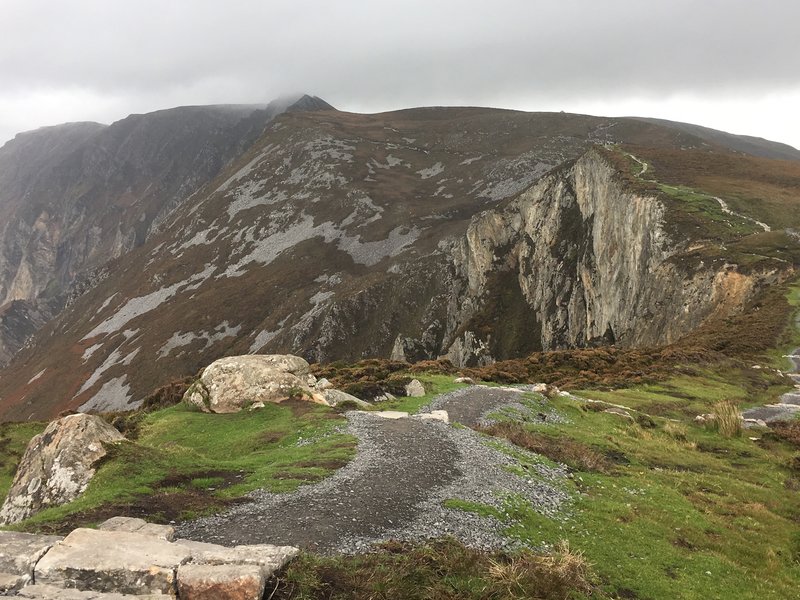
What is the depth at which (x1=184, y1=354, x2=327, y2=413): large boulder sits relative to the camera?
29.5 metres

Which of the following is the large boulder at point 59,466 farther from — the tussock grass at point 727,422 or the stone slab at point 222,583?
the tussock grass at point 727,422

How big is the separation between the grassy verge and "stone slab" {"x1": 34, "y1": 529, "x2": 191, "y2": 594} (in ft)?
10.4

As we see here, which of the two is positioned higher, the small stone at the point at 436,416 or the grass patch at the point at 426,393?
the small stone at the point at 436,416

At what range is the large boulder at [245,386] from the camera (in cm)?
2945

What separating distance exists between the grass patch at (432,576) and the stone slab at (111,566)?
220 centimetres

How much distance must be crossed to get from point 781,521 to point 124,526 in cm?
2286

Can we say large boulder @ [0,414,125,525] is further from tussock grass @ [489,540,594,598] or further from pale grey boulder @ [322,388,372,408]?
tussock grass @ [489,540,594,598]

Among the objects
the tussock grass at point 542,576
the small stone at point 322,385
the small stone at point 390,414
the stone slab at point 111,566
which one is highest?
the stone slab at point 111,566

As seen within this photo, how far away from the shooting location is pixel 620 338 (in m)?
65.4

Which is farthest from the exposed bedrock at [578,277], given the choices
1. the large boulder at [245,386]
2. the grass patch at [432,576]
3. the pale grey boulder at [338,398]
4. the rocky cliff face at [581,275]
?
the grass patch at [432,576]

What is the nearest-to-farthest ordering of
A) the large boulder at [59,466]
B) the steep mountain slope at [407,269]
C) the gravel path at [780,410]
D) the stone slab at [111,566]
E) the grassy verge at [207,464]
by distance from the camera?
the stone slab at [111,566]
the grassy verge at [207,464]
the large boulder at [59,466]
the gravel path at [780,410]
the steep mountain slope at [407,269]

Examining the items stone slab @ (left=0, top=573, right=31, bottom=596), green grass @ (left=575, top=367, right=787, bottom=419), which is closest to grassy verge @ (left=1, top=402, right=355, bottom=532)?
stone slab @ (left=0, top=573, right=31, bottom=596)

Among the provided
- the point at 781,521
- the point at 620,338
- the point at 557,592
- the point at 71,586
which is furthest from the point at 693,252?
the point at 71,586

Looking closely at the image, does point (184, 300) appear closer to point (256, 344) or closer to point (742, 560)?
point (256, 344)
